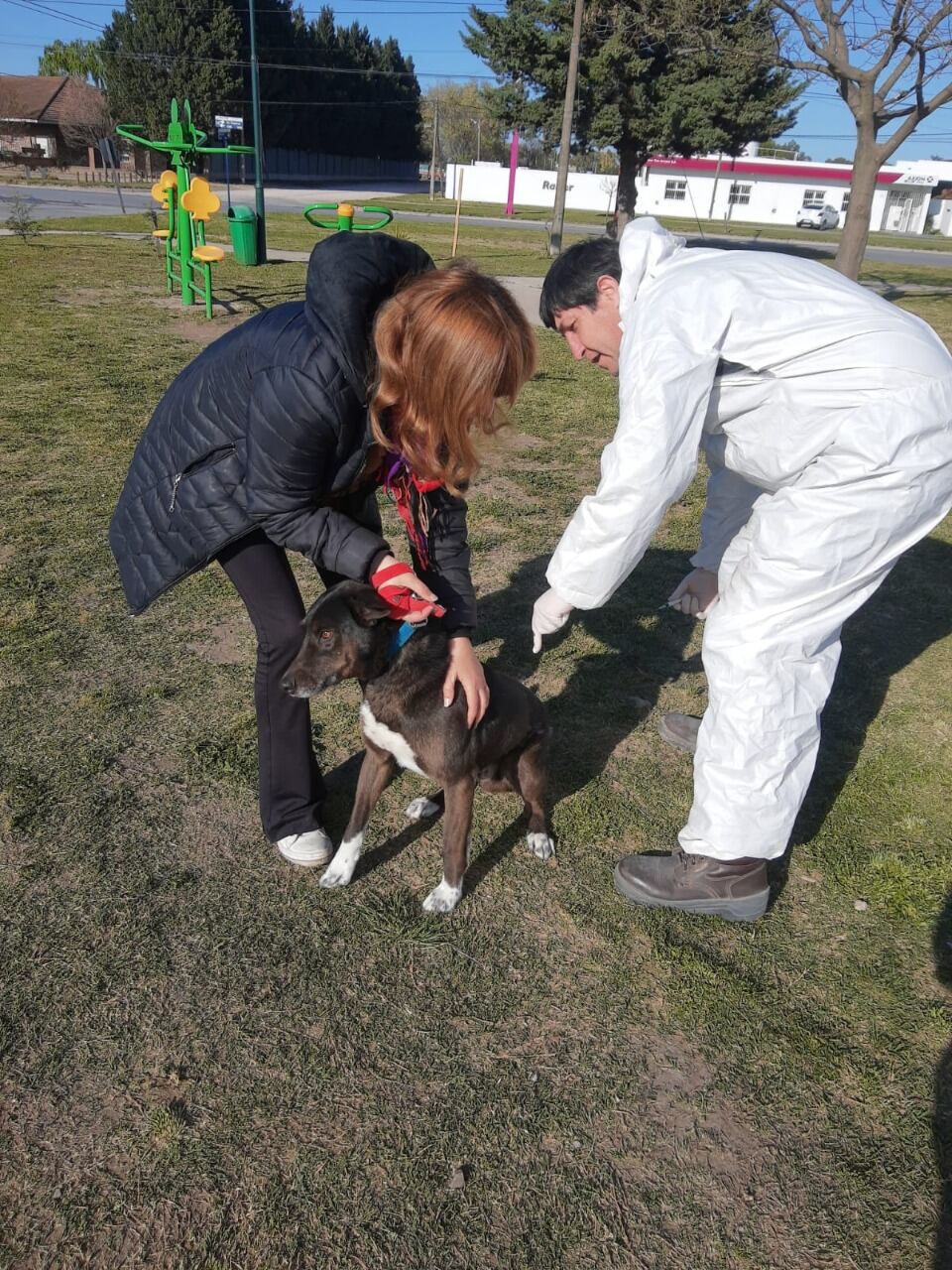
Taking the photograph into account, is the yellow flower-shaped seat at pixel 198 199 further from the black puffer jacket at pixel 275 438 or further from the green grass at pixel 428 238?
the black puffer jacket at pixel 275 438

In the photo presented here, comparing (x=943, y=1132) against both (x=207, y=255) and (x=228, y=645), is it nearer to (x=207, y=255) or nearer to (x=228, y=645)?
(x=228, y=645)

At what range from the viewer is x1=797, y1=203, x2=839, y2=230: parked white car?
5638cm

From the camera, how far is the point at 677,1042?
262cm

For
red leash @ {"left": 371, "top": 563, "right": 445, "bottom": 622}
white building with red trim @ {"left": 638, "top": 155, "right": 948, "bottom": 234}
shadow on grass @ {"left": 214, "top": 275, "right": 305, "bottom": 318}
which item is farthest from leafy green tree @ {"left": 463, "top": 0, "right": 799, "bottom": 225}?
white building with red trim @ {"left": 638, "top": 155, "right": 948, "bottom": 234}

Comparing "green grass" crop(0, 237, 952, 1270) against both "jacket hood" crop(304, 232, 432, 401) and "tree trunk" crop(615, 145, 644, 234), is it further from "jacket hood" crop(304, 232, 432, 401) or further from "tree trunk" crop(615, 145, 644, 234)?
"tree trunk" crop(615, 145, 644, 234)

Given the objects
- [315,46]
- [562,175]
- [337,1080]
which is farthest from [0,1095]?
[315,46]

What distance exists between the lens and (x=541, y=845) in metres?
3.38

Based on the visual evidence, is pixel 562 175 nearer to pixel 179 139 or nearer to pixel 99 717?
pixel 179 139

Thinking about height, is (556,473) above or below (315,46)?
below

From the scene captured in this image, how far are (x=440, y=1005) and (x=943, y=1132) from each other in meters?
1.45

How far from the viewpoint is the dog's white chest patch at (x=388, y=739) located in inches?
119

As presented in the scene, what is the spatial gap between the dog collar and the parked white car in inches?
2462

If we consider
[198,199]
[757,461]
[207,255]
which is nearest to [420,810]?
[757,461]

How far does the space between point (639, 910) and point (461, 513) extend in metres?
1.57
